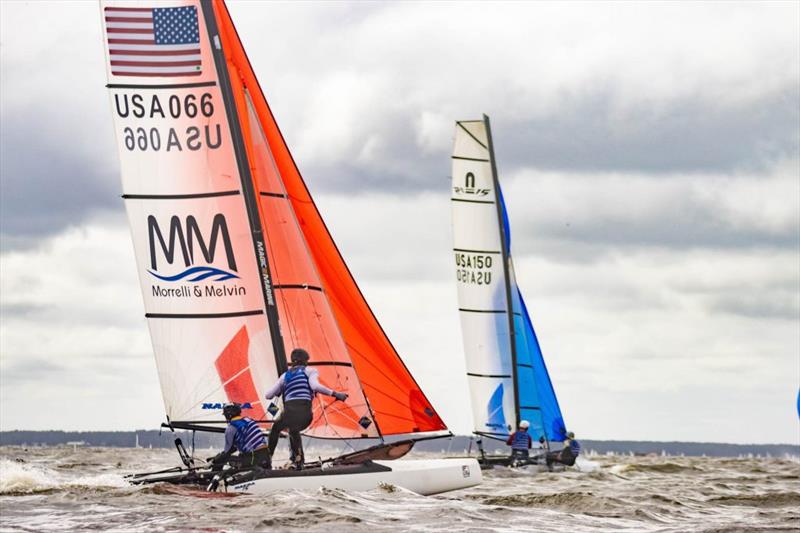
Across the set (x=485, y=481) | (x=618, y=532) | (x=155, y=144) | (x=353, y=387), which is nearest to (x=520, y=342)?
(x=485, y=481)

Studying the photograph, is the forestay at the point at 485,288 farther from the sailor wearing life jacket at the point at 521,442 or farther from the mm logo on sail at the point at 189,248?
the mm logo on sail at the point at 189,248

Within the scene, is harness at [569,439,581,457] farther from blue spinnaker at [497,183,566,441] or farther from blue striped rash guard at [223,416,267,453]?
blue striped rash guard at [223,416,267,453]

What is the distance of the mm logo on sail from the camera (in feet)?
66.2

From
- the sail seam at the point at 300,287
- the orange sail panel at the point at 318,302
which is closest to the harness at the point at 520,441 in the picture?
the orange sail panel at the point at 318,302

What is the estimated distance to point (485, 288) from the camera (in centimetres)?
3650

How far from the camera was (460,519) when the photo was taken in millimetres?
16219

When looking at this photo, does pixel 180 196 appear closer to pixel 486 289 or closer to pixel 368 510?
pixel 368 510

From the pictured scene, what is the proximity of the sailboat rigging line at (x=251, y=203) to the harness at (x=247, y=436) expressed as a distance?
1.50m

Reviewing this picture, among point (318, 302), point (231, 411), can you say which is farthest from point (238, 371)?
point (318, 302)

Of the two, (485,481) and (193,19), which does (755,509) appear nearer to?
(485,481)

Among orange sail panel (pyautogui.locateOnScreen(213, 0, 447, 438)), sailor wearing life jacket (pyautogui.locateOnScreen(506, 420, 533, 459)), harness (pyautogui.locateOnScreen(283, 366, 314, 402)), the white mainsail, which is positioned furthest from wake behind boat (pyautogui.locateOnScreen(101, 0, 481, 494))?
the white mainsail

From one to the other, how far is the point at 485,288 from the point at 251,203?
1716 cm

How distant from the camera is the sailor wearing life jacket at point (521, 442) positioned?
Result: 34291mm

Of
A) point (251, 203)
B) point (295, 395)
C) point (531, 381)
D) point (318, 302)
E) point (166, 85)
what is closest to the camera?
point (295, 395)
